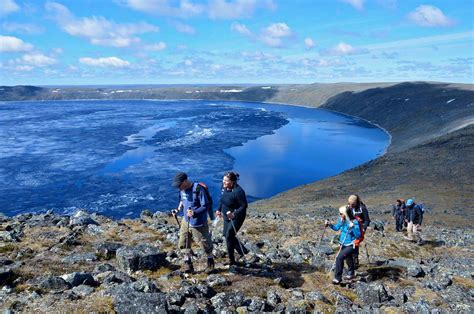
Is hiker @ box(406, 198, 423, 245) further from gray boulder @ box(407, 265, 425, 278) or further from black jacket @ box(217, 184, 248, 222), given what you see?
black jacket @ box(217, 184, 248, 222)

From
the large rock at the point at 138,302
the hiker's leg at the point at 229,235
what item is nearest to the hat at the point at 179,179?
the hiker's leg at the point at 229,235

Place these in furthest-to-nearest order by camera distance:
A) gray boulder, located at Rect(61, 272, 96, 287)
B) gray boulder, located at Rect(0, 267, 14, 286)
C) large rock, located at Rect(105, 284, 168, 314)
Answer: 1. gray boulder, located at Rect(0, 267, 14, 286)
2. gray boulder, located at Rect(61, 272, 96, 287)
3. large rock, located at Rect(105, 284, 168, 314)

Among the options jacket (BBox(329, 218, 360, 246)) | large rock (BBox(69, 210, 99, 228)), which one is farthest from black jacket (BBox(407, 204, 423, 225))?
large rock (BBox(69, 210, 99, 228))

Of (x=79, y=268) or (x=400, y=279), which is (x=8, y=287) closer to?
(x=79, y=268)

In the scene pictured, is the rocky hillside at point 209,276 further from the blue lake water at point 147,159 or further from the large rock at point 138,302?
the blue lake water at point 147,159

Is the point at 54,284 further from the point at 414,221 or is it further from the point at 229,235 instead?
the point at 414,221

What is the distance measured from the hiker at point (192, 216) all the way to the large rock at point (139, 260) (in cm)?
77

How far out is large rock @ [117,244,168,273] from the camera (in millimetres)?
10445

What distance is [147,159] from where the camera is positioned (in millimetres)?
63719

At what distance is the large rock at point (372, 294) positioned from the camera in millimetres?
9453

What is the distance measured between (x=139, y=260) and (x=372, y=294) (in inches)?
239

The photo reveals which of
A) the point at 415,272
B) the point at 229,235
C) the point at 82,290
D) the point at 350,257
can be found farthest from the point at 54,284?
the point at 415,272

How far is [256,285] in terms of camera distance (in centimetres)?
966

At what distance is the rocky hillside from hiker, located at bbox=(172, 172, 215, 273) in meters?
0.59
